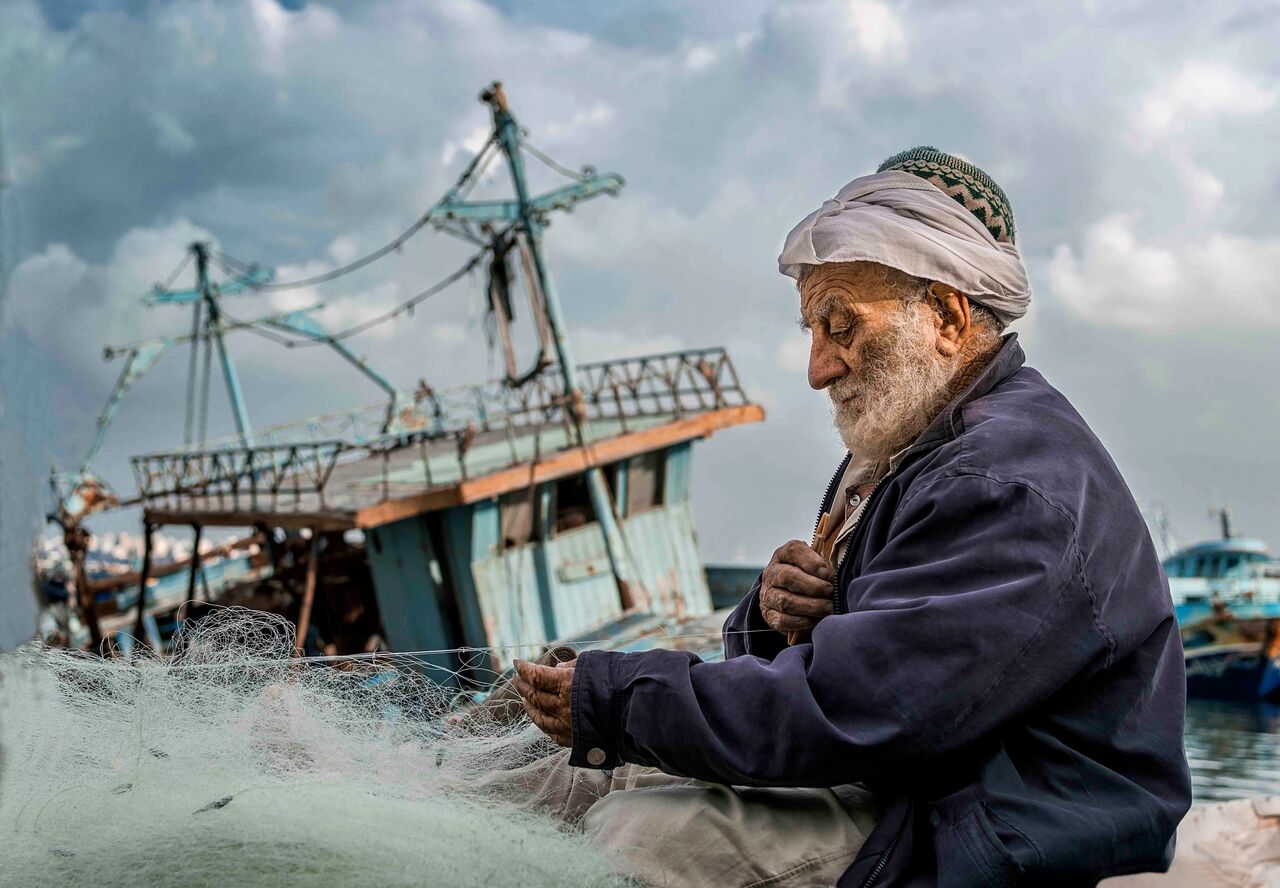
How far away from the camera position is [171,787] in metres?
2.04

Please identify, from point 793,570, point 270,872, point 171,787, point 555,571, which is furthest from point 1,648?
point 555,571

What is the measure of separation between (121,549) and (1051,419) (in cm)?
2387

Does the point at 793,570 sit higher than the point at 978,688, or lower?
higher

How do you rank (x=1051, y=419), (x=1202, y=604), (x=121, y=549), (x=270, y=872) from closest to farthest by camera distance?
1. (x=270, y=872)
2. (x=1051, y=419)
3. (x=1202, y=604)
4. (x=121, y=549)

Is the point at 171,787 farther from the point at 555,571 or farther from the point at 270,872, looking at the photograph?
the point at 555,571

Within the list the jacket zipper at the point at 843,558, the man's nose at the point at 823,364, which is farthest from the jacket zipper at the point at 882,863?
the man's nose at the point at 823,364

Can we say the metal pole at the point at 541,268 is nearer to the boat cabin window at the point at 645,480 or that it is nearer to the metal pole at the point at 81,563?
the boat cabin window at the point at 645,480

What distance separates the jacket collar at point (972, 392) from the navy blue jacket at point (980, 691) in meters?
Result: 0.03

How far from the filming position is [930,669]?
1700mm

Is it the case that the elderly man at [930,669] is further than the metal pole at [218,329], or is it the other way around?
the metal pole at [218,329]

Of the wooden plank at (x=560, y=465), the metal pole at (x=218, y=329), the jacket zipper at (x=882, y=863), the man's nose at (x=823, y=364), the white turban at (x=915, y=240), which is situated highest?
the metal pole at (x=218, y=329)

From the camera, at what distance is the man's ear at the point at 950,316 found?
215 centimetres

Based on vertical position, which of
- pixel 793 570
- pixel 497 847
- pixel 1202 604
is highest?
pixel 793 570

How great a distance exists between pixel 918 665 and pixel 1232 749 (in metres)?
14.5
